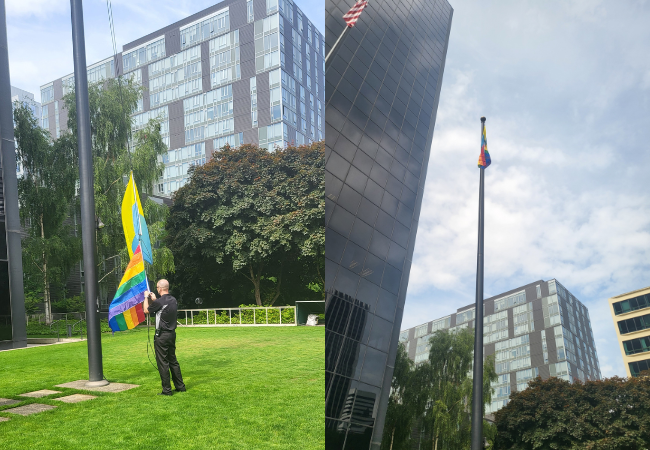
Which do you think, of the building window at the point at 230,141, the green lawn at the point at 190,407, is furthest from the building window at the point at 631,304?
the building window at the point at 230,141

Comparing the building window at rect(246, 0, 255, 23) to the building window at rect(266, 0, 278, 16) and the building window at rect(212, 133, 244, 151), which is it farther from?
the building window at rect(212, 133, 244, 151)

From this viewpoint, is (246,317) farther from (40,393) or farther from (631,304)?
(631,304)

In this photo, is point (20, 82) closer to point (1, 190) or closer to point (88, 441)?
point (1, 190)

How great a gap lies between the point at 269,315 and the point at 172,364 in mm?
15081

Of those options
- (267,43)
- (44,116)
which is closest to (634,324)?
(267,43)

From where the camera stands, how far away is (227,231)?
2453 cm

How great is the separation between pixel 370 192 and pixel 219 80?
553 inches

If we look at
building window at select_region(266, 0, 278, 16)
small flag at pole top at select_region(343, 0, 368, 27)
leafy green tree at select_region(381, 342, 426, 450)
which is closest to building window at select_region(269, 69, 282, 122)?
building window at select_region(266, 0, 278, 16)

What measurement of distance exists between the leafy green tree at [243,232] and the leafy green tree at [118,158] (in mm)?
1467

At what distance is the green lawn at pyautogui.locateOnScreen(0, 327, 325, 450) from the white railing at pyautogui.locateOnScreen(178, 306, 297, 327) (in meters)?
A: 9.91

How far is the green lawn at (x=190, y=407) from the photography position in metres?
5.30

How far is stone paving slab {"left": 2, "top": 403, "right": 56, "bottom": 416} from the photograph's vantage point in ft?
21.5

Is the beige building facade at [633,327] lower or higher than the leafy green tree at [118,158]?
lower

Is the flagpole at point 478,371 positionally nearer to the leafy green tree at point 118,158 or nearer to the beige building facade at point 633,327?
the beige building facade at point 633,327
